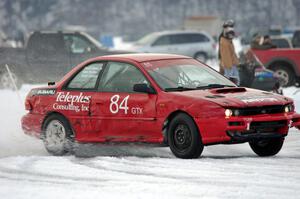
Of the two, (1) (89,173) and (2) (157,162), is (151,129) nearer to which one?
(2) (157,162)

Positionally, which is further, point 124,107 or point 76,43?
point 76,43

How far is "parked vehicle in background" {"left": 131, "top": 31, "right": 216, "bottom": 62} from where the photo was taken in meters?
36.7

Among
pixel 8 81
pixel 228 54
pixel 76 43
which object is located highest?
pixel 76 43

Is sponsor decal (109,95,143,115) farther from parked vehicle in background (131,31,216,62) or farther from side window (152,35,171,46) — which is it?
side window (152,35,171,46)

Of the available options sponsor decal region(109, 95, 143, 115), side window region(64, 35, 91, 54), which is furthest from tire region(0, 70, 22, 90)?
sponsor decal region(109, 95, 143, 115)

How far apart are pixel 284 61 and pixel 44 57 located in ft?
21.9

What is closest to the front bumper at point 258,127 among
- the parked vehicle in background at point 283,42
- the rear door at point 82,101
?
the rear door at point 82,101

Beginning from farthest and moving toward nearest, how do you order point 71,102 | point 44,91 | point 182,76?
point 44,91 → point 71,102 → point 182,76

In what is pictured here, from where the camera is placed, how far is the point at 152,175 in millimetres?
8742

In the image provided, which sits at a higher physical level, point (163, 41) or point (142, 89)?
point (163, 41)

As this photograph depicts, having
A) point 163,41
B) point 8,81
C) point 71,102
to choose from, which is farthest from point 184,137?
point 163,41

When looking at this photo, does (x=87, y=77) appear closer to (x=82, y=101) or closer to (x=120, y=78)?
(x=82, y=101)

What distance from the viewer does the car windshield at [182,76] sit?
10.4m

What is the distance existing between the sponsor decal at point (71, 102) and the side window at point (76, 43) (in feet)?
44.9
